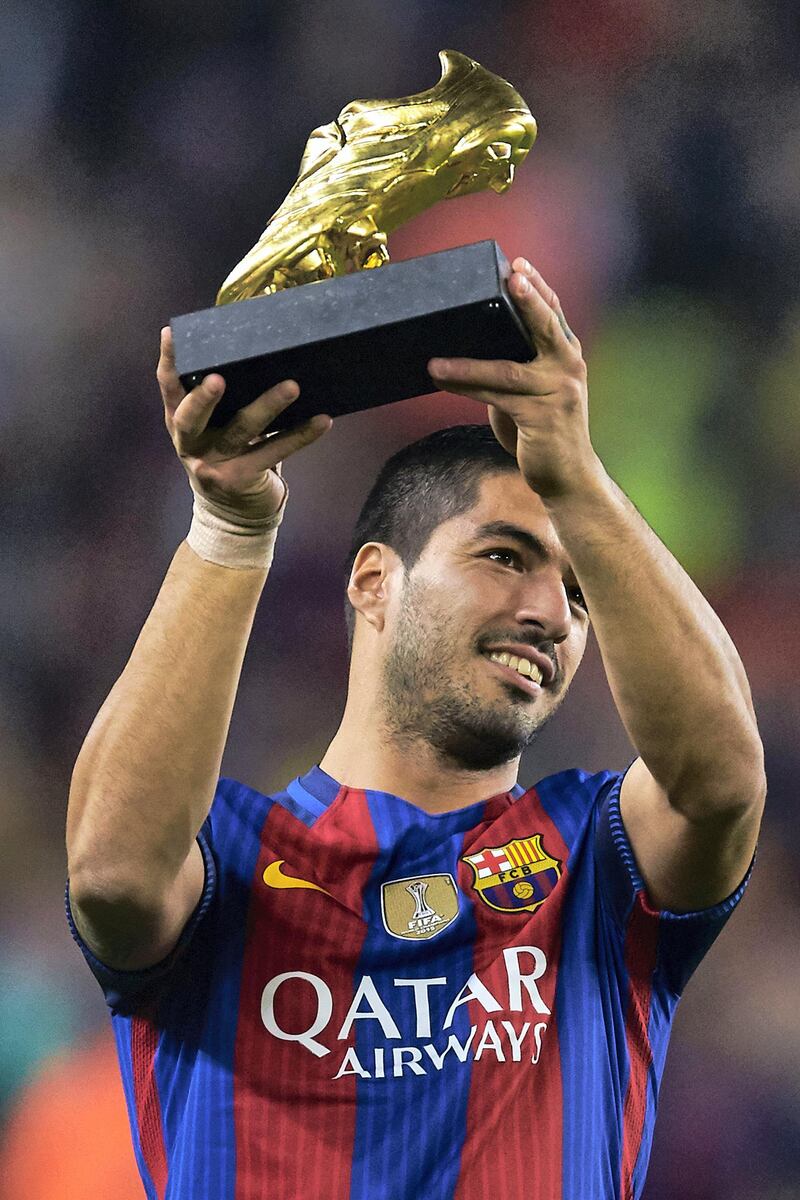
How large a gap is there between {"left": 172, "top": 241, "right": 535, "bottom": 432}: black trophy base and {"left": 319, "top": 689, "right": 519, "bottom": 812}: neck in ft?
2.49

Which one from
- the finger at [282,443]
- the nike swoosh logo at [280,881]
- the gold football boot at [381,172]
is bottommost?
the nike swoosh logo at [280,881]

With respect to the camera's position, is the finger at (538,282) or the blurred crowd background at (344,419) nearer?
the finger at (538,282)

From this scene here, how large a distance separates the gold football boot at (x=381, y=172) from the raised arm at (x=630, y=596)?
0.34 m

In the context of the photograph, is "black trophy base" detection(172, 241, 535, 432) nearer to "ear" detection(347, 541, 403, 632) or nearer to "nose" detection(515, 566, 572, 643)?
"nose" detection(515, 566, 572, 643)

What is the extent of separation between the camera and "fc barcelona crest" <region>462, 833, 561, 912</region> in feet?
7.20

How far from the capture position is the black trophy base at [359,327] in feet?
5.56

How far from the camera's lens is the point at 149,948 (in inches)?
77.4

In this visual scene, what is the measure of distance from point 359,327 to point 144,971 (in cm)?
89

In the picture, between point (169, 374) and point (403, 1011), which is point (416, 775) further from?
point (169, 374)

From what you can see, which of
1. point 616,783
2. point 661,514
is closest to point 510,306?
point 616,783

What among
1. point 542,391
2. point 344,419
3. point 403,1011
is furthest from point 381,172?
point 344,419

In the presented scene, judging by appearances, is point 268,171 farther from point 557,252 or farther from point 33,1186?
point 33,1186

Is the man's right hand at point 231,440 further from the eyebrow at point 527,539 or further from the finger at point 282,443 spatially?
the eyebrow at point 527,539

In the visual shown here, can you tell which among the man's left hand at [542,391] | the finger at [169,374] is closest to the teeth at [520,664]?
the man's left hand at [542,391]
